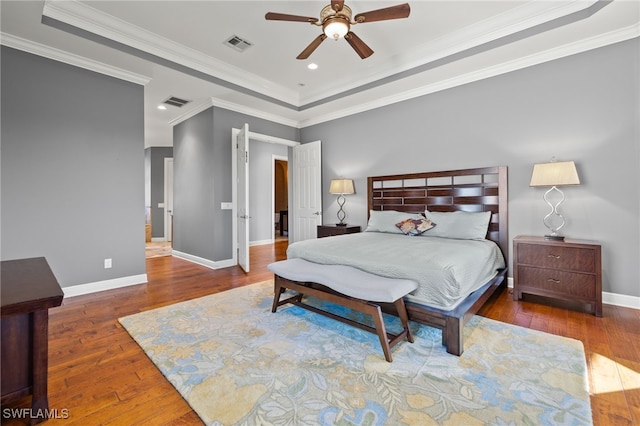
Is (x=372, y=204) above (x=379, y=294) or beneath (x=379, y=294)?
above

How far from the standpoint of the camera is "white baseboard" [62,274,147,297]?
11.1 feet

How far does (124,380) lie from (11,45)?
364 cm

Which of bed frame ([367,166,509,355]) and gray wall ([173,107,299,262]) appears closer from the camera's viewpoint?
bed frame ([367,166,509,355])

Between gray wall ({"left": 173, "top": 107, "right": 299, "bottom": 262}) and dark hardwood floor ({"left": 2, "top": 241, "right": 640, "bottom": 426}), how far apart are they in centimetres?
139

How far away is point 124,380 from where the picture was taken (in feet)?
5.92

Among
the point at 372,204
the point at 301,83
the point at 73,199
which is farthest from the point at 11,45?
the point at 372,204

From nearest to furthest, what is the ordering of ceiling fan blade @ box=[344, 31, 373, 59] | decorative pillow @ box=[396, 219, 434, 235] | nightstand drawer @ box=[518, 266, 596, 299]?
ceiling fan blade @ box=[344, 31, 373, 59]
nightstand drawer @ box=[518, 266, 596, 299]
decorative pillow @ box=[396, 219, 434, 235]

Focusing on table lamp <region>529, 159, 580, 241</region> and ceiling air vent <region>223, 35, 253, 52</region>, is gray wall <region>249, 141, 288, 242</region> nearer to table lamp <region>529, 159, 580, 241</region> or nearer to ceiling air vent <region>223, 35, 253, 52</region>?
ceiling air vent <region>223, 35, 253, 52</region>

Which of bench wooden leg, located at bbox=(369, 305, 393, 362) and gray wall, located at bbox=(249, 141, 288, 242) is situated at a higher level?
gray wall, located at bbox=(249, 141, 288, 242)

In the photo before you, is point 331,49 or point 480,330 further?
point 331,49

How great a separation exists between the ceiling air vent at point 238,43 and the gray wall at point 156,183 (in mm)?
5839

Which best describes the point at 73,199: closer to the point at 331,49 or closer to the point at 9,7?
the point at 9,7

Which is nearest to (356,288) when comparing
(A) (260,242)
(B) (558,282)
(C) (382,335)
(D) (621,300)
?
(C) (382,335)

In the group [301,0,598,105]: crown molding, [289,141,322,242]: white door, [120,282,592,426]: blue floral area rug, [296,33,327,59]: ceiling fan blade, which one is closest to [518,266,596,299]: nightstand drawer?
[120,282,592,426]: blue floral area rug
